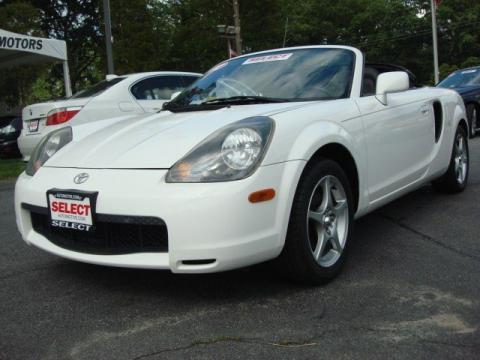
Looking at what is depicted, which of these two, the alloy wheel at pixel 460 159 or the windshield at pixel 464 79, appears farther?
the windshield at pixel 464 79

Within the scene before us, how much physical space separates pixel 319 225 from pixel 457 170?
8.67 ft

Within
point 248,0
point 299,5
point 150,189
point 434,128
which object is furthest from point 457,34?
point 150,189

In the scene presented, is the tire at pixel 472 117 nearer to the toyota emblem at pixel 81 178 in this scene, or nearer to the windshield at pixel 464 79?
the windshield at pixel 464 79

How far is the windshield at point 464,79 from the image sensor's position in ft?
34.7

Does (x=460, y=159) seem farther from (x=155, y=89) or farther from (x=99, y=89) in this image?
(x=99, y=89)

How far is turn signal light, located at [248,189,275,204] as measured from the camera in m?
2.44

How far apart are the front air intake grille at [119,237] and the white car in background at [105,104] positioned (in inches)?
182

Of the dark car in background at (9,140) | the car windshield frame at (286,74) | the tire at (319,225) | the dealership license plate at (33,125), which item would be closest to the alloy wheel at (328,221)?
the tire at (319,225)

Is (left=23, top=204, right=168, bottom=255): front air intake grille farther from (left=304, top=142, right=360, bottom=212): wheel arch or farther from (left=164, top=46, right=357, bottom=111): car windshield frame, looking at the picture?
(left=164, top=46, right=357, bottom=111): car windshield frame

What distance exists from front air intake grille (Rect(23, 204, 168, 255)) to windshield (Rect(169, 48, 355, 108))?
1256mm

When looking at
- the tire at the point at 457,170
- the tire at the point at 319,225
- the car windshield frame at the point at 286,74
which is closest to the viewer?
the tire at the point at 319,225

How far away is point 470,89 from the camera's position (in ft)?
33.0

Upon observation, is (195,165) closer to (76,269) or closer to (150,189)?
(150,189)

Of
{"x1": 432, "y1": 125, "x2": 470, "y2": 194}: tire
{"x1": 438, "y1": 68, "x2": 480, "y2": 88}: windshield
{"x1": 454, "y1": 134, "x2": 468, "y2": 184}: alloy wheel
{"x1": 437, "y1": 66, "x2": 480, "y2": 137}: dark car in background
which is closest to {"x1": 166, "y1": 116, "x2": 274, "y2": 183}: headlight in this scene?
{"x1": 432, "y1": 125, "x2": 470, "y2": 194}: tire
